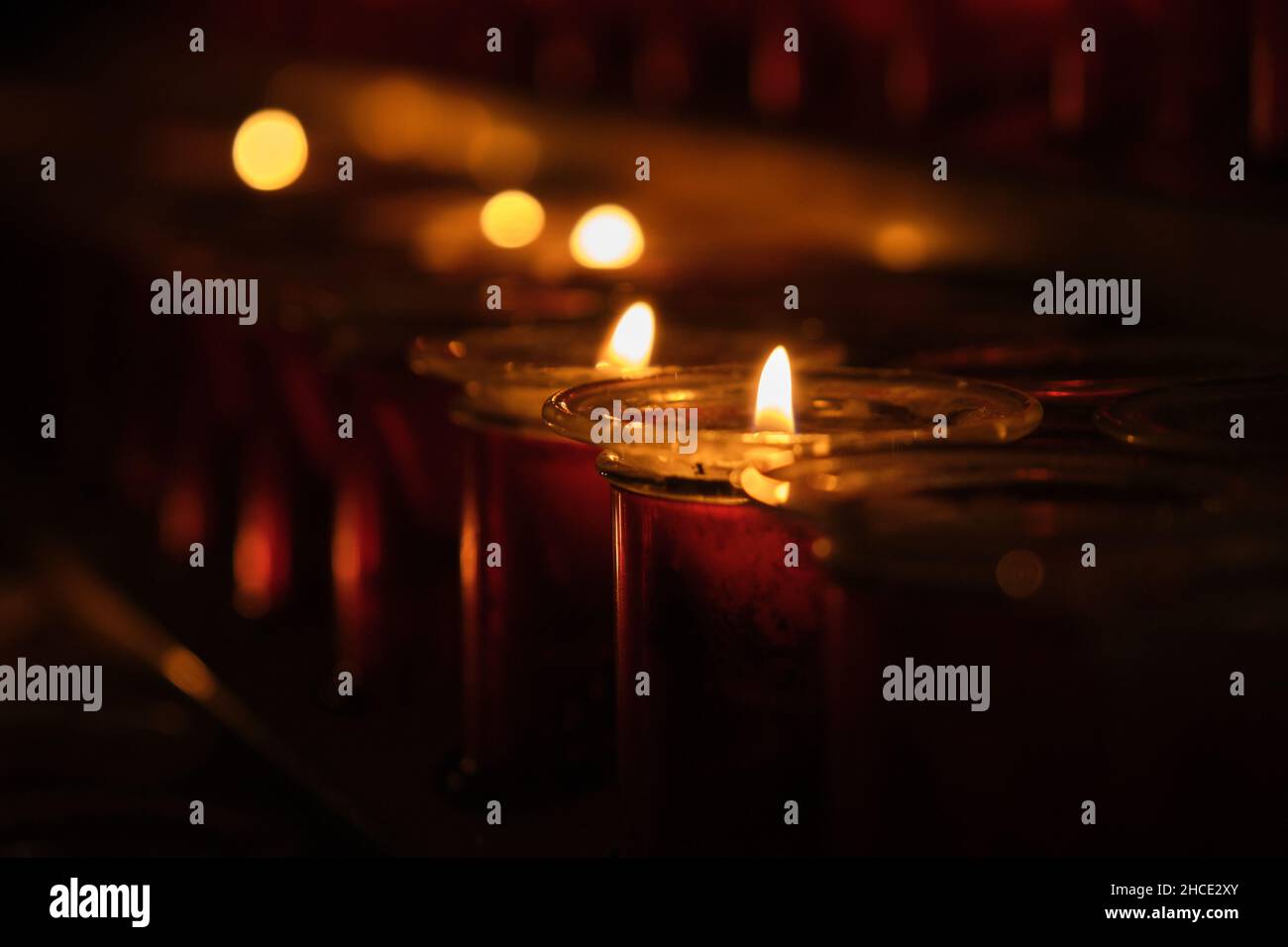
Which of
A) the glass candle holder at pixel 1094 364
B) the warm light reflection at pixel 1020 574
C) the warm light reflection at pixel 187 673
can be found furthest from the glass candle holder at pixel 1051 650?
the warm light reflection at pixel 187 673

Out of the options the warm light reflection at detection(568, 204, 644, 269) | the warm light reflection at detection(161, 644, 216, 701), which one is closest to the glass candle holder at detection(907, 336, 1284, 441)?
the warm light reflection at detection(161, 644, 216, 701)

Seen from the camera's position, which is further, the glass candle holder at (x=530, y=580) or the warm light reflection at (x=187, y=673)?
the warm light reflection at (x=187, y=673)

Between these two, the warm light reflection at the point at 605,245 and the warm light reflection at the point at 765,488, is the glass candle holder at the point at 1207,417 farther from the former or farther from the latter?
the warm light reflection at the point at 605,245

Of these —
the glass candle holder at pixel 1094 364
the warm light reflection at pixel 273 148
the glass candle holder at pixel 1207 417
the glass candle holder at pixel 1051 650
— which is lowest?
the glass candle holder at pixel 1051 650

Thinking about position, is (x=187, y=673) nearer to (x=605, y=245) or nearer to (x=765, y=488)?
(x=765, y=488)

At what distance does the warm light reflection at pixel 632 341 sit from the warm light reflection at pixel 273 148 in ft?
7.67

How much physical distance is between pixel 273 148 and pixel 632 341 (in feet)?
8.16

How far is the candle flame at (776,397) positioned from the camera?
23.9 inches

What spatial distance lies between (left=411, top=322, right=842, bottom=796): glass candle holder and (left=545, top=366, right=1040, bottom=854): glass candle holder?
0.12m

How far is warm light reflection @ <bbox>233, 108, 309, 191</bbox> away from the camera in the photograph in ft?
9.96

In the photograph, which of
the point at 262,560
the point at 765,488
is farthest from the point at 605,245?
the point at 765,488

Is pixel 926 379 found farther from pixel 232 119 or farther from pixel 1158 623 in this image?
pixel 232 119

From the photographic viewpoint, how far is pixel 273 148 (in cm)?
311

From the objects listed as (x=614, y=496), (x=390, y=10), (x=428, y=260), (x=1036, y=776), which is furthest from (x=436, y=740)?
(x=390, y=10)
